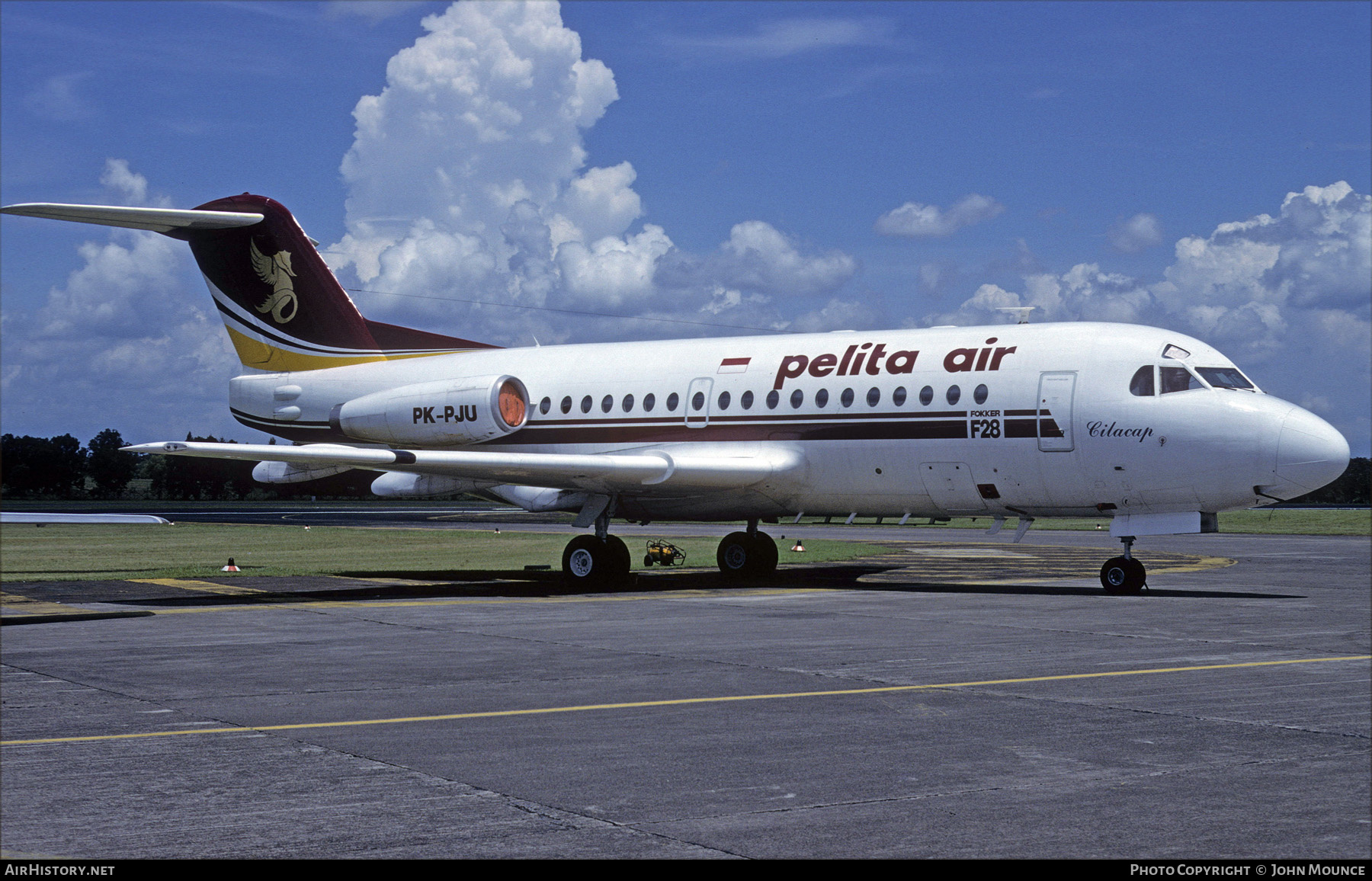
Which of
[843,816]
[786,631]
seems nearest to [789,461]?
[786,631]

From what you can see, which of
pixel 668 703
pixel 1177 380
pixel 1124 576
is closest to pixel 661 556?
pixel 1124 576

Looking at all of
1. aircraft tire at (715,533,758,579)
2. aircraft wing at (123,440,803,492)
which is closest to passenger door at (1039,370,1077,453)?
aircraft wing at (123,440,803,492)

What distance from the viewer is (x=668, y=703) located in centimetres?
1055

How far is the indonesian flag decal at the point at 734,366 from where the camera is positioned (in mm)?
24766

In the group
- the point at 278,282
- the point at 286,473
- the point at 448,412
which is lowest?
the point at 286,473

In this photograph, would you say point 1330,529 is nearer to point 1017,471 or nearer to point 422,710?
point 1017,471

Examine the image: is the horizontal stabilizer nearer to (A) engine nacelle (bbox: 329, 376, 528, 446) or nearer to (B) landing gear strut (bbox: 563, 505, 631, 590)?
(A) engine nacelle (bbox: 329, 376, 528, 446)

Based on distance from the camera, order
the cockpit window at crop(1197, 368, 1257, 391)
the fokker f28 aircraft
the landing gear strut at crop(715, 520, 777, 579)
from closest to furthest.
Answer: the fokker f28 aircraft → the cockpit window at crop(1197, 368, 1257, 391) → the landing gear strut at crop(715, 520, 777, 579)

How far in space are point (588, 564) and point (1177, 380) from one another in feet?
35.2

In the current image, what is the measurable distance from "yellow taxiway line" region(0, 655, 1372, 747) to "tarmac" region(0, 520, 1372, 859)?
1.9 inches

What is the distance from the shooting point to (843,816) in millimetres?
6781

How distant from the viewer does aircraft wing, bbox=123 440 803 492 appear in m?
22.7

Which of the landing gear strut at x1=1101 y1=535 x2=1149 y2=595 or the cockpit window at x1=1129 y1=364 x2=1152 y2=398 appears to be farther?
the landing gear strut at x1=1101 y1=535 x2=1149 y2=595

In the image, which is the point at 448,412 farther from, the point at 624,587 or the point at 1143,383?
the point at 1143,383
